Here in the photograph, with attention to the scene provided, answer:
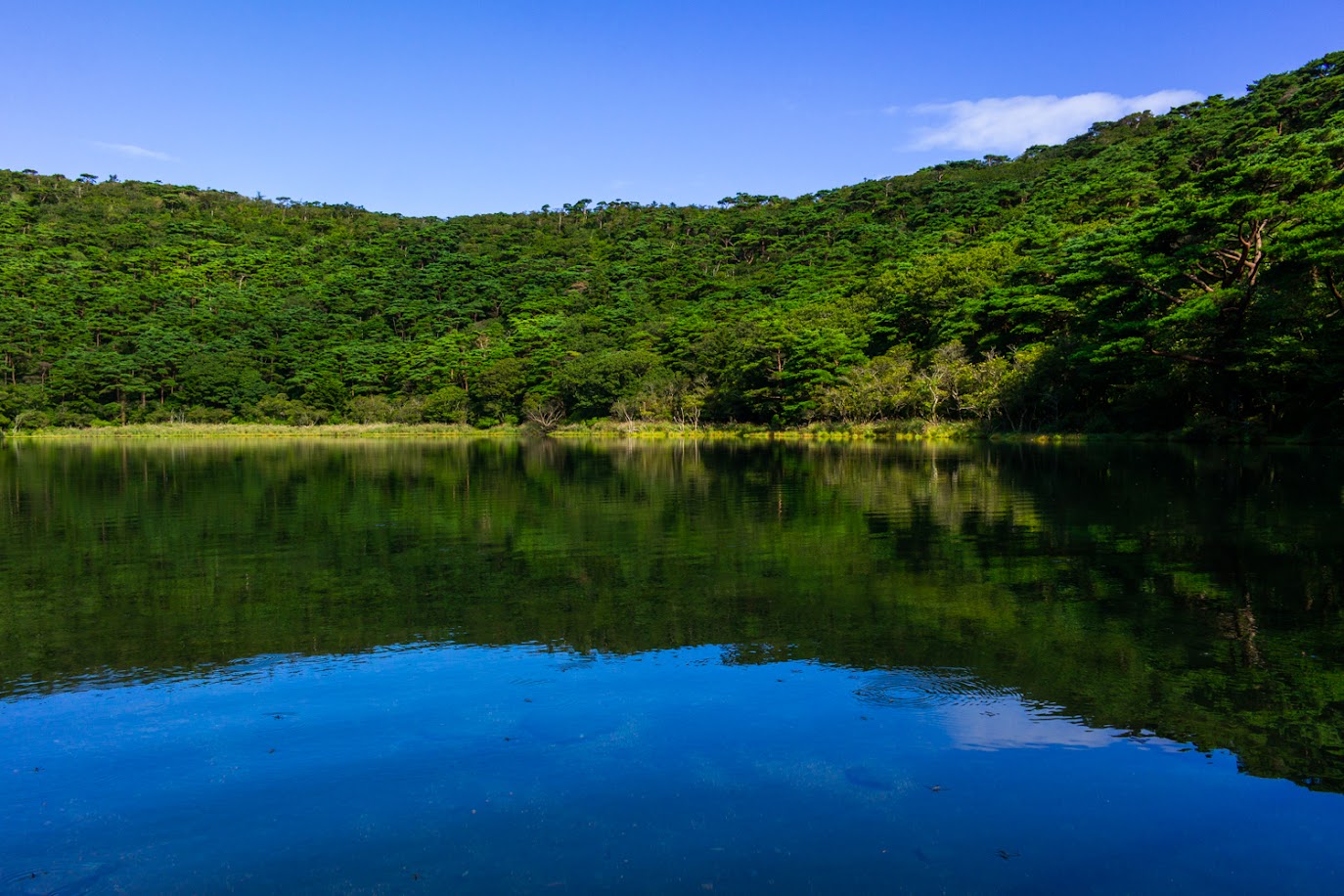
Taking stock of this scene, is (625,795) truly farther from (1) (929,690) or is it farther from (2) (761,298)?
(2) (761,298)

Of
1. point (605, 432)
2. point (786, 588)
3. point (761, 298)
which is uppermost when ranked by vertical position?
point (761, 298)

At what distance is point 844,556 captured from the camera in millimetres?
10781

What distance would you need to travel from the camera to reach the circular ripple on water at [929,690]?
5523 mm

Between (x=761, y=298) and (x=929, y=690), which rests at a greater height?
(x=761, y=298)

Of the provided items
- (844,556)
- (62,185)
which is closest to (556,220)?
(62,185)

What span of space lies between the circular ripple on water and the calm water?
0.03m

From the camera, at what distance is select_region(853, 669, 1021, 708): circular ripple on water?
5.52 m

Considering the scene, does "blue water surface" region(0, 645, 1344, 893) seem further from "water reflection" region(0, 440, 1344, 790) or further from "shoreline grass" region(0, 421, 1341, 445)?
"shoreline grass" region(0, 421, 1341, 445)

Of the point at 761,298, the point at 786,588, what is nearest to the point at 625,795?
the point at 786,588

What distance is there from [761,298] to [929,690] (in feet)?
298

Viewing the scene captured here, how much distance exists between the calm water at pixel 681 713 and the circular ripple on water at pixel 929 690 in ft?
0.10

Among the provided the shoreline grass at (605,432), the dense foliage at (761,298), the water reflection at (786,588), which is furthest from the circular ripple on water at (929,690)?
the shoreline grass at (605,432)

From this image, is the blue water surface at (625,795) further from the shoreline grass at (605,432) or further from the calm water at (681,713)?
the shoreline grass at (605,432)

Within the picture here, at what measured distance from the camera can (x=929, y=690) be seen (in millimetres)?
5742
